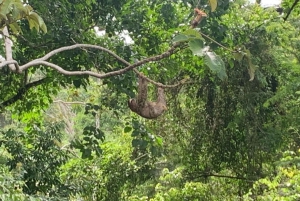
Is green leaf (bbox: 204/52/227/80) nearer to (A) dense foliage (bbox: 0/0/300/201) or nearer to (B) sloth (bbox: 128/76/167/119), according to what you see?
(B) sloth (bbox: 128/76/167/119)

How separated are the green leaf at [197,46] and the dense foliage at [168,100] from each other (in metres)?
1.32

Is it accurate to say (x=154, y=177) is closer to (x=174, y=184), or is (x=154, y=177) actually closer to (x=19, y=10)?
(x=174, y=184)

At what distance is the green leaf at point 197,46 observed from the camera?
3.39 feet

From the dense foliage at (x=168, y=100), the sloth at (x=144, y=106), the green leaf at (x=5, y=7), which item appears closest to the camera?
the green leaf at (x=5, y=7)

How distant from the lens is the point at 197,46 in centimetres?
105

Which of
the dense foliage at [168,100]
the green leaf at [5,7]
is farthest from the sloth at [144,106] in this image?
the green leaf at [5,7]

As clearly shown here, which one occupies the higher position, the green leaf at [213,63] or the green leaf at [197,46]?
the green leaf at [197,46]

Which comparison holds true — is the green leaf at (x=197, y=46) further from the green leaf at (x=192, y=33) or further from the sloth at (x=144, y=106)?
the sloth at (x=144, y=106)

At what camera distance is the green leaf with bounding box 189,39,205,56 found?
103cm

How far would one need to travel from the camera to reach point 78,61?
3.21 meters

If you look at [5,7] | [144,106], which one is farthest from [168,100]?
[5,7]

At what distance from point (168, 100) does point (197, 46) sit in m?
3.38

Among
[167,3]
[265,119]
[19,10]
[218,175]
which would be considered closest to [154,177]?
[218,175]

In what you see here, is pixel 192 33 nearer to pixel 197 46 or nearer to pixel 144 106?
pixel 197 46
